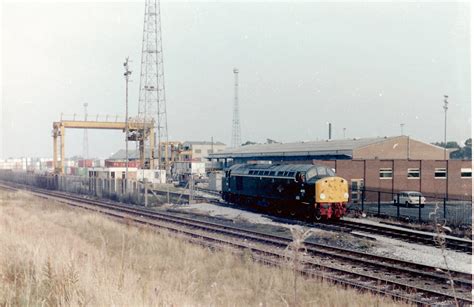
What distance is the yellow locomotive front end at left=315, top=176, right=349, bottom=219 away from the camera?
24.3 metres

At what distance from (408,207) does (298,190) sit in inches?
545

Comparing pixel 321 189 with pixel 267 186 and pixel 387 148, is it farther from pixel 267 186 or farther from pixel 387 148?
pixel 387 148

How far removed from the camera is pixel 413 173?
42.1 m

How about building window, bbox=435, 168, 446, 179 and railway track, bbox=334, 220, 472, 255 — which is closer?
railway track, bbox=334, 220, 472, 255

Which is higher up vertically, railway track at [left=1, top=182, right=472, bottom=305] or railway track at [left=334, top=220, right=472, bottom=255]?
railway track at [left=1, top=182, right=472, bottom=305]

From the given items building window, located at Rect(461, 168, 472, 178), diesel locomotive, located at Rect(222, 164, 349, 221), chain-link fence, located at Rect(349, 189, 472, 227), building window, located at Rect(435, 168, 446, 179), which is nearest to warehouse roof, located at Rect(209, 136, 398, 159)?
building window, located at Rect(435, 168, 446, 179)

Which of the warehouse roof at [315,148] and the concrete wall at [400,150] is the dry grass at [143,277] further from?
the concrete wall at [400,150]

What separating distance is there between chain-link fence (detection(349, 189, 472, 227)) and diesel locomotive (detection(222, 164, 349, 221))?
397cm

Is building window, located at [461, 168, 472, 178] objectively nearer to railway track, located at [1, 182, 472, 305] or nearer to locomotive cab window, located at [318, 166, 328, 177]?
locomotive cab window, located at [318, 166, 328, 177]

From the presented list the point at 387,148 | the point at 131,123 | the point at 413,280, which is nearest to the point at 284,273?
the point at 413,280

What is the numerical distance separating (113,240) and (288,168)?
1197 centimetres

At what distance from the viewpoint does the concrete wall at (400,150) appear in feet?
152

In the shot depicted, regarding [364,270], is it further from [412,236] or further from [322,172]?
[322,172]

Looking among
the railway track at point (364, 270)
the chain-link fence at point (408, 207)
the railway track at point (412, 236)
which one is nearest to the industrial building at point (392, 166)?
the chain-link fence at point (408, 207)
